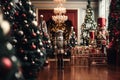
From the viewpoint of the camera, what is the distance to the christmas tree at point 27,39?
5.97m

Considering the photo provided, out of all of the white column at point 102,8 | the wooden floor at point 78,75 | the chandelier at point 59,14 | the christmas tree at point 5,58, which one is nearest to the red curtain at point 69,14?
the white column at point 102,8

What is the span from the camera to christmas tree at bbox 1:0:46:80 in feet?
19.6

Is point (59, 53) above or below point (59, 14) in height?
below

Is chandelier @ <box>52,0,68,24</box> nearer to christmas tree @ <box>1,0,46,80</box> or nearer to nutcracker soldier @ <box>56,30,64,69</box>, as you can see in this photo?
nutcracker soldier @ <box>56,30,64,69</box>

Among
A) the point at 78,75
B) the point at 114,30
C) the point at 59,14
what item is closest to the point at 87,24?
the point at 59,14

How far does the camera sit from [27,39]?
20.1 ft

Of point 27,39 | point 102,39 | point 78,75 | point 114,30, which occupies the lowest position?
point 78,75

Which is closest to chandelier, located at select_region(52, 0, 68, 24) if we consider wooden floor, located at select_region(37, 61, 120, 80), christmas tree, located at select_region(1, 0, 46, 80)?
wooden floor, located at select_region(37, 61, 120, 80)

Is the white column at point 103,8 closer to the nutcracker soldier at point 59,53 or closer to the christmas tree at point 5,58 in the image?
the nutcracker soldier at point 59,53

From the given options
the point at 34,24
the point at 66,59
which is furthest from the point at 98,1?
the point at 34,24

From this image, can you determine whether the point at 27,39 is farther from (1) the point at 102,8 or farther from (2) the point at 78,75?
(1) the point at 102,8

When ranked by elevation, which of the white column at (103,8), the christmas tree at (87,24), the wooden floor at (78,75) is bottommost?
the wooden floor at (78,75)

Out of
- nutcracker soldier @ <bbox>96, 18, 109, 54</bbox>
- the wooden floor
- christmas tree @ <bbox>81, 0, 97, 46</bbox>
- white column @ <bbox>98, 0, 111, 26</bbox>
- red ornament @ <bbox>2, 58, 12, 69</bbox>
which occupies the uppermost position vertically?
white column @ <bbox>98, 0, 111, 26</bbox>

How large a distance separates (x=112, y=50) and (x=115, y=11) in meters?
1.60
